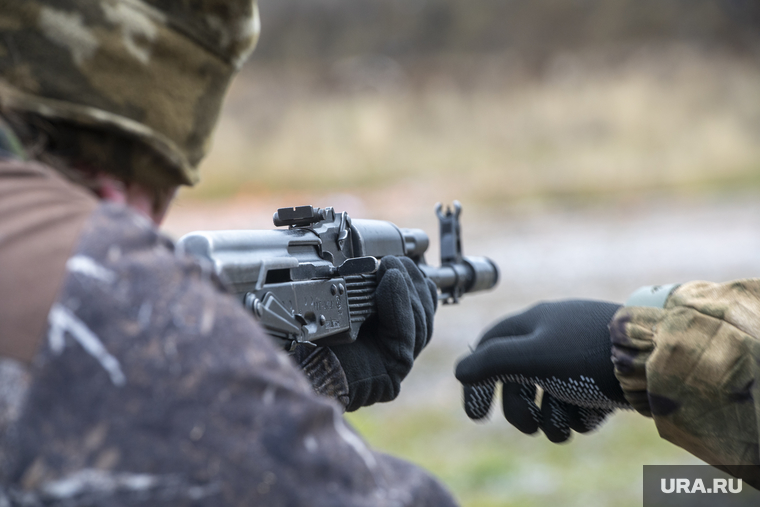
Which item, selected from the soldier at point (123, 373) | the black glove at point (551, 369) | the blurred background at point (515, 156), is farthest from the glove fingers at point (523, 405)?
the blurred background at point (515, 156)

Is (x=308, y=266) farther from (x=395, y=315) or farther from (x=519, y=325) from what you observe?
(x=519, y=325)

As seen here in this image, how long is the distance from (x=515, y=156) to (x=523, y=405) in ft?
44.6

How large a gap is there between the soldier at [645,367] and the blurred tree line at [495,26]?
690 inches

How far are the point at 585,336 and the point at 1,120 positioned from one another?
1.21m

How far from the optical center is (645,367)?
1.38 meters

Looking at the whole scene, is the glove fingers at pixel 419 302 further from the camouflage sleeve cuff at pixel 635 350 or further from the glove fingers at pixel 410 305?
the camouflage sleeve cuff at pixel 635 350

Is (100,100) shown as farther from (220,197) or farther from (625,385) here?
(220,197)

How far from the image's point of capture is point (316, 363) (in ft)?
5.35

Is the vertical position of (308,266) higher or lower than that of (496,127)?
higher

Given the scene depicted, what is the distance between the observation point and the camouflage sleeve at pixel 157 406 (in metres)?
0.61

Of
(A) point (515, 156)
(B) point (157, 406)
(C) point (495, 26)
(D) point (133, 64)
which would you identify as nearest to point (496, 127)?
(A) point (515, 156)

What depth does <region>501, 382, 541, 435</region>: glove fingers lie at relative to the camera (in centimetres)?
166

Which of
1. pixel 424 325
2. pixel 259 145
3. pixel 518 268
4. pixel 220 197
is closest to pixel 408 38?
pixel 259 145

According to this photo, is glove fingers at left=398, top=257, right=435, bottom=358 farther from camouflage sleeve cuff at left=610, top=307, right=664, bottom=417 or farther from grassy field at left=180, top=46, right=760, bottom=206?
grassy field at left=180, top=46, right=760, bottom=206
